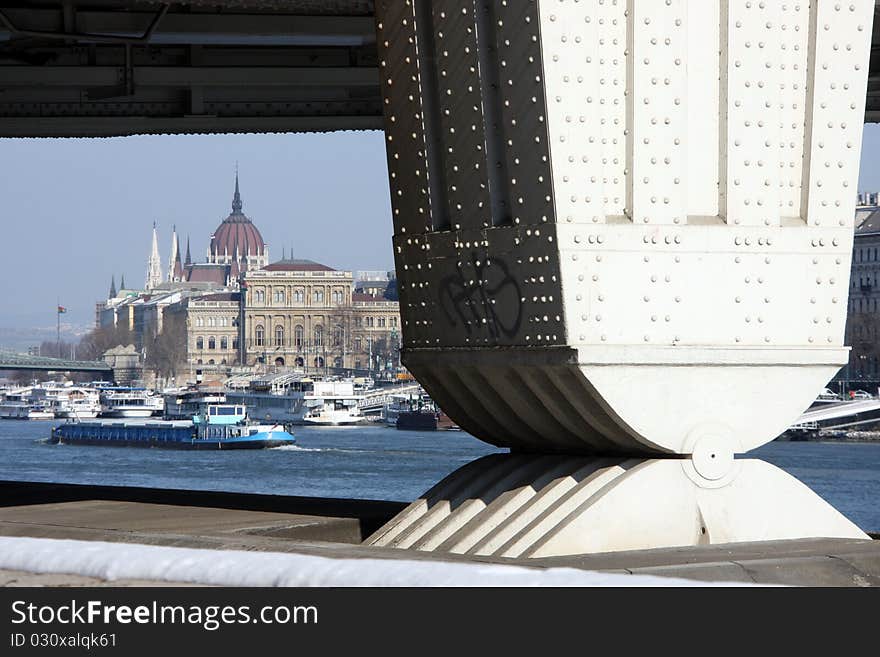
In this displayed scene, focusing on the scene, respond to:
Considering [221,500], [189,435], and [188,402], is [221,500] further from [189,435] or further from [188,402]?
[188,402]

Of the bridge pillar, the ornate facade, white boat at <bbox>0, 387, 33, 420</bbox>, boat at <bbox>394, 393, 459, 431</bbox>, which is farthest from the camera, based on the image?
the ornate facade

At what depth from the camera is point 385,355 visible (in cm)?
18238

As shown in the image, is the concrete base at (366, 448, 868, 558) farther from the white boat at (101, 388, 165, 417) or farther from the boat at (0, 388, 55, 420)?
the boat at (0, 388, 55, 420)

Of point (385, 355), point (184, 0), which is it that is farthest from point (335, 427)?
point (184, 0)

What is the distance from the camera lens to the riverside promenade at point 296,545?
5219 mm

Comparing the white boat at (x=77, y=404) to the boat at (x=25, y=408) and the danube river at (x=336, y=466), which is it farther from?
the danube river at (x=336, y=466)

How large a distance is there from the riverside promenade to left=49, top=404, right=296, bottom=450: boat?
73784 mm

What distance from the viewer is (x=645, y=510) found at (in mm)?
9211

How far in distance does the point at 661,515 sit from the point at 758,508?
0.58 metres

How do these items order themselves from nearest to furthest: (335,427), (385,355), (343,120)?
1. (343,120)
2. (335,427)
3. (385,355)

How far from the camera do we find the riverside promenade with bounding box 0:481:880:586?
5219 millimetres

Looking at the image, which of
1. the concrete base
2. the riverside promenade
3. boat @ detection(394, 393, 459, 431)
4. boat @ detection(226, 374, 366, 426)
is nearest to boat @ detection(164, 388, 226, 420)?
boat @ detection(226, 374, 366, 426)

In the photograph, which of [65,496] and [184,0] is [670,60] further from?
[65,496]
